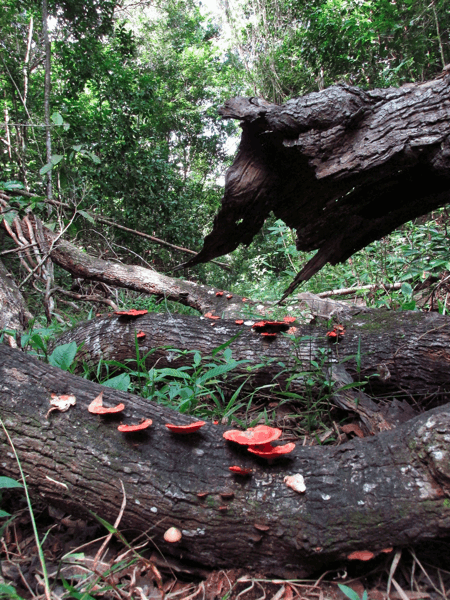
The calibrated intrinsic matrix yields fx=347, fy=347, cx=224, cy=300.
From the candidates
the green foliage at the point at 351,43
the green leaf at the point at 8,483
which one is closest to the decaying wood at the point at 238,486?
the green leaf at the point at 8,483

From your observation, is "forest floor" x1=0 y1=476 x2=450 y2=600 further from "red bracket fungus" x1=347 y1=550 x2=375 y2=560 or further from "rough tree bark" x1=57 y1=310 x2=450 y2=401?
"rough tree bark" x1=57 y1=310 x2=450 y2=401

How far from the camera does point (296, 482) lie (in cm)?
119

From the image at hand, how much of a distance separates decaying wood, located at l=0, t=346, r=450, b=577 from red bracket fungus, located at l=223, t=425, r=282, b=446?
9 centimetres

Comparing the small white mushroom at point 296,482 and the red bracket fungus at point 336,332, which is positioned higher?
the small white mushroom at point 296,482

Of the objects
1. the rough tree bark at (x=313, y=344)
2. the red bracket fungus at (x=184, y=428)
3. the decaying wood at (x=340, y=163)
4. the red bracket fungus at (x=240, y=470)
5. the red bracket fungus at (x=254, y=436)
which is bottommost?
the rough tree bark at (x=313, y=344)

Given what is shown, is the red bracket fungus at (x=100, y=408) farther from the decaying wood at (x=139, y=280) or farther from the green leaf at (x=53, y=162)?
the decaying wood at (x=139, y=280)

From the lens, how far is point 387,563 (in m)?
1.10

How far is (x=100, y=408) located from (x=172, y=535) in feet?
1.76

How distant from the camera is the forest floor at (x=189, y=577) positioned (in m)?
1.05

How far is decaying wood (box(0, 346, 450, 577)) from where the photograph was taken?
107cm

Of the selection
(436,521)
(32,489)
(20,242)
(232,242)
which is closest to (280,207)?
(232,242)

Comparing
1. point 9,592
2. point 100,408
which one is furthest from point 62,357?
point 9,592

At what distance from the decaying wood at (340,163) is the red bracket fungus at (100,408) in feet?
4.73

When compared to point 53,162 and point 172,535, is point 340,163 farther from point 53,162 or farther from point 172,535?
point 53,162
